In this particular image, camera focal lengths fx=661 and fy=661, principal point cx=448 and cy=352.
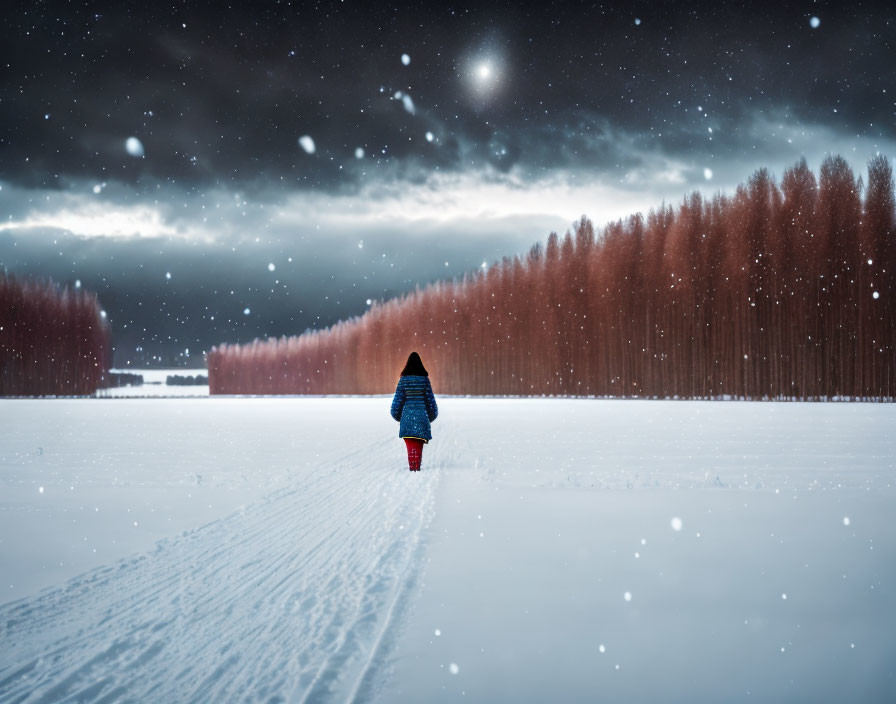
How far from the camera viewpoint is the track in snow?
9.53 feet

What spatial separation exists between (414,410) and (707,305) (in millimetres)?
40100

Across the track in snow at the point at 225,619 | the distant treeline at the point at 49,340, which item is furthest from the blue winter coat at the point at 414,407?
the distant treeline at the point at 49,340

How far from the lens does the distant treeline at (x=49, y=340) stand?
71375mm

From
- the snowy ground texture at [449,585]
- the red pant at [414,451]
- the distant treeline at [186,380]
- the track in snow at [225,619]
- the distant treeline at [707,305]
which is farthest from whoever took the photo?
the distant treeline at [186,380]

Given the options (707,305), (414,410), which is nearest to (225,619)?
(414,410)

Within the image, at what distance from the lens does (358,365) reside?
8444cm

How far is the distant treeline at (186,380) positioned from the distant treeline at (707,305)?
103153 mm

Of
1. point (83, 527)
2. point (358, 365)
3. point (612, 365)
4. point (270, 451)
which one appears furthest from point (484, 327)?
point (83, 527)

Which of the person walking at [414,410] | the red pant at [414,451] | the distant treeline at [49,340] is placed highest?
the distant treeline at [49,340]

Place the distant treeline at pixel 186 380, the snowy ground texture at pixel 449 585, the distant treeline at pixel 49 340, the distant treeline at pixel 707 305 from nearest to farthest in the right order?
the snowy ground texture at pixel 449 585
the distant treeline at pixel 707 305
the distant treeline at pixel 49 340
the distant treeline at pixel 186 380

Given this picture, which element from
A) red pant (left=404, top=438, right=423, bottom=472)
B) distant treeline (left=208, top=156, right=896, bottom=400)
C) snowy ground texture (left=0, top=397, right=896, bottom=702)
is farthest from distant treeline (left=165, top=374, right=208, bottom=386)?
snowy ground texture (left=0, top=397, right=896, bottom=702)

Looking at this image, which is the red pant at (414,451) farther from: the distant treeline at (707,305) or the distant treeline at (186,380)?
the distant treeline at (186,380)

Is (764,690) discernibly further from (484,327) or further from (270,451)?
(484,327)

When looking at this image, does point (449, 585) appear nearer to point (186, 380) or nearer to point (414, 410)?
point (414, 410)
